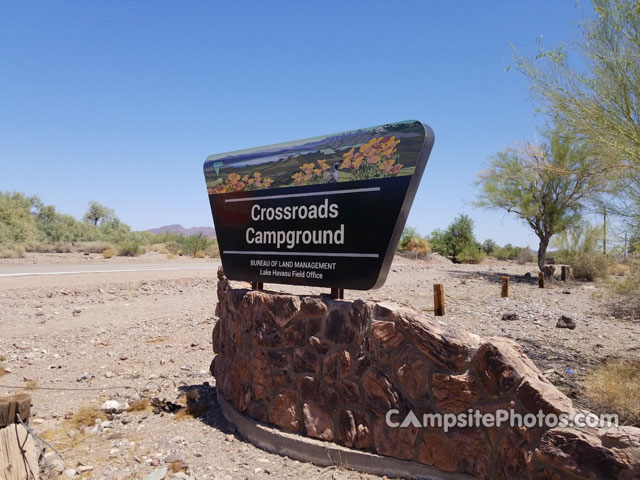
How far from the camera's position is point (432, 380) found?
3576 millimetres

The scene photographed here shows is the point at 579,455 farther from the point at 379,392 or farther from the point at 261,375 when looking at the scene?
the point at 261,375

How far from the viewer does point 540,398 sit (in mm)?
3102

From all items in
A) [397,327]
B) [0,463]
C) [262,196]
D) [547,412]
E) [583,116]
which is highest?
[583,116]

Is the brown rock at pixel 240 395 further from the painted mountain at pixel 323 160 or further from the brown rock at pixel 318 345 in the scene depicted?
the painted mountain at pixel 323 160

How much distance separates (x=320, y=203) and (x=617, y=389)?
403 centimetres

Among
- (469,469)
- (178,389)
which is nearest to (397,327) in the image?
(469,469)

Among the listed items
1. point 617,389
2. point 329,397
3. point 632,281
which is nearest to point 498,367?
point 329,397

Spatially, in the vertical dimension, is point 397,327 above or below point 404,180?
below

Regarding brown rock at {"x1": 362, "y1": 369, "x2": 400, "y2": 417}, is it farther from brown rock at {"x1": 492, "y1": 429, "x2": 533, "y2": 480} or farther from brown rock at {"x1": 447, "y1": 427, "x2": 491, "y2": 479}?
brown rock at {"x1": 492, "y1": 429, "x2": 533, "y2": 480}

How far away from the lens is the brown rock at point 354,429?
3.90 m

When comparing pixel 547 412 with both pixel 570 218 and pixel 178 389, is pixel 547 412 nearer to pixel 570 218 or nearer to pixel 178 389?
pixel 178 389

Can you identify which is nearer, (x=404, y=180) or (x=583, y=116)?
(x=404, y=180)

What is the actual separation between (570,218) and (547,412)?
972 inches

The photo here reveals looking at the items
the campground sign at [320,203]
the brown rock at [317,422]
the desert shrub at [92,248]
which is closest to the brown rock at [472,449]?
the brown rock at [317,422]
